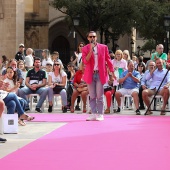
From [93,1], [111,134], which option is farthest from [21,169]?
[93,1]

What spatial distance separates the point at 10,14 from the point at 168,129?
19.7 m

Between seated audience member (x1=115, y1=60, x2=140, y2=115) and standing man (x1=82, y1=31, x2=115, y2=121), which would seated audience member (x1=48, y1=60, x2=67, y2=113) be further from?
standing man (x1=82, y1=31, x2=115, y2=121)

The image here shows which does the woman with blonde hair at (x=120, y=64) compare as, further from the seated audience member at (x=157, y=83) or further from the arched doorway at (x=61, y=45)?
the arched doorway at (x=61, y=45)

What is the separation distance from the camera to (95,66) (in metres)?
14.1

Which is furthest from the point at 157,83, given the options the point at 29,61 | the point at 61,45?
the point at 61,45

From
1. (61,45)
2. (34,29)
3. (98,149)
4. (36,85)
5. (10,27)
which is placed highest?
(34,29)

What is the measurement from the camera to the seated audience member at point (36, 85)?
17.4 m

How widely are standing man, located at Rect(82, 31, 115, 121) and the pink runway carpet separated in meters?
0.94

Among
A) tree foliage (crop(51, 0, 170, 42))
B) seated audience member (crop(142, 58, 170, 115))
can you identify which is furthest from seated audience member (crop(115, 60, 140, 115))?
tree foliage (crop(51, 0, 170, 42))

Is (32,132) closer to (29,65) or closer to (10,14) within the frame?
(29,65)

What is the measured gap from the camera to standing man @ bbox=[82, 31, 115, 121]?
13.9 metres

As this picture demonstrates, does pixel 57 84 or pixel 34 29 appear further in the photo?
pixel 34 29

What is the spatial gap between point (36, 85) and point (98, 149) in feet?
27.4

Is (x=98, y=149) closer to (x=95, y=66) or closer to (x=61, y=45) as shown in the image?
(x=95, y=66)
